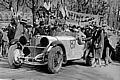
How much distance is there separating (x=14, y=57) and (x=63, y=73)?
1981 millimetres

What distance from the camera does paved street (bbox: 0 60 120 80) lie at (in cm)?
966

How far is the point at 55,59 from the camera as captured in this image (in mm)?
10461

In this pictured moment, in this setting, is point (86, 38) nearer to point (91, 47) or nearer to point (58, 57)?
point (91, 47)

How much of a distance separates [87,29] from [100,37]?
1.54m

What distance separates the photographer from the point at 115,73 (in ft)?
38.1

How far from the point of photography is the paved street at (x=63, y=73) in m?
9.66

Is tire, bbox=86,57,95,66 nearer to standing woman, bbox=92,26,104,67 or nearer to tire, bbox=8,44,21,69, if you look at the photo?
standing woman, bbox=92,26,104,67

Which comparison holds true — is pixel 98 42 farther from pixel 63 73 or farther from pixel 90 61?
pixel 63 73

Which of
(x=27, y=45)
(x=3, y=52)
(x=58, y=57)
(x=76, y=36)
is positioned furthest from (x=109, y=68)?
(x=3, y=52)

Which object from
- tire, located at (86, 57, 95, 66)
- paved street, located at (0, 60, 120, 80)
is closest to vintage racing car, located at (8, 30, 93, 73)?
paved street, located at (0, 60, 120, 80)

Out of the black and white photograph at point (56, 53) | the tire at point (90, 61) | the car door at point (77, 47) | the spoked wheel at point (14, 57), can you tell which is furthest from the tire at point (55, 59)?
the tire at point (90, 61)

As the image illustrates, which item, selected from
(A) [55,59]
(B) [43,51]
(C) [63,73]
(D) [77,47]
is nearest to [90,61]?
(D) [77,47]

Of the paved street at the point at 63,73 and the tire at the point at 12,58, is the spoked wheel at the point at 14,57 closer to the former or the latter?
the tire at the point at 12,58

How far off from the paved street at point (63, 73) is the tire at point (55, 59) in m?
0.24
